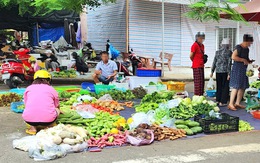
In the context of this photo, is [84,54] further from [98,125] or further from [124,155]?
[124,155]

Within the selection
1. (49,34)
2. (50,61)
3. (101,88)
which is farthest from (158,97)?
(49,34)

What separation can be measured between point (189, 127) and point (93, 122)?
1.87 metres

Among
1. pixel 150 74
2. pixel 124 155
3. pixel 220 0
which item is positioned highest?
pixel 220 0

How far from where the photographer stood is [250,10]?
836cm

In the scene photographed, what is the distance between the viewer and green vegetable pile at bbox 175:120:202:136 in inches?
244

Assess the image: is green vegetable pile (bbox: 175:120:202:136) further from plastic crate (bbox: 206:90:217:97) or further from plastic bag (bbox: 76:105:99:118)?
plastic crate (bbox: 206:90:217:97)

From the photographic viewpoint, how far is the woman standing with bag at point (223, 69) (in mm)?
8844

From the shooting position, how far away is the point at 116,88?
34.1ft

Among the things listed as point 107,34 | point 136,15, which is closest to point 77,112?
point 136,15

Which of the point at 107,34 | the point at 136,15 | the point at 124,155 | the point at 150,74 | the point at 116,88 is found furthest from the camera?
the point at 107,34

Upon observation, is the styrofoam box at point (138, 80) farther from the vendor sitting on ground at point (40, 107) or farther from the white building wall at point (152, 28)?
the white building wall at point (152, 28)

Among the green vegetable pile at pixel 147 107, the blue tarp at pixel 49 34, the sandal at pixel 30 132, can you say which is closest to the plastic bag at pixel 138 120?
the green vegetable pile at pixel 147 107

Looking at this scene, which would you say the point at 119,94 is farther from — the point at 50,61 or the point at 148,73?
the point at 50,61

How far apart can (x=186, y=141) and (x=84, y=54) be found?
13.6 m
